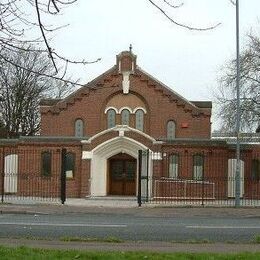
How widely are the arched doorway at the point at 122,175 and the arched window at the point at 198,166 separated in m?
4.39

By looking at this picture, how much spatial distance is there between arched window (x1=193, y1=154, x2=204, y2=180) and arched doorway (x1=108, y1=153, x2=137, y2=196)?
14.4 ft

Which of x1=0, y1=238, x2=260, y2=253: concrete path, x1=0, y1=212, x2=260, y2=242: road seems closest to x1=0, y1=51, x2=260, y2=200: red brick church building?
x1=0, y1=212, x2=260, y2=242: road

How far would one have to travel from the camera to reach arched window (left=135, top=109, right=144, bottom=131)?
45375 millimetres

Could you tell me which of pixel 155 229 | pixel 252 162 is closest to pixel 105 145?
pixel 252 162

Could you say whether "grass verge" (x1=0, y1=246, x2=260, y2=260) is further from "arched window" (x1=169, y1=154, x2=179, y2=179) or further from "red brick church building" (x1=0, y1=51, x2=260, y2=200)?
"arched window" (x1=169, y1=154, x2=179, y2=179)

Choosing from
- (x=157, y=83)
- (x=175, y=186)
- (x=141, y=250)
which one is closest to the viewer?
(x=141, y=250)

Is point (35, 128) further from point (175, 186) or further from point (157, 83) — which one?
point (175, 186)

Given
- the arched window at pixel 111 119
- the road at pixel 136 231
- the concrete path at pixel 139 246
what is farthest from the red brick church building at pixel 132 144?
the concrete path at pixel 139 246

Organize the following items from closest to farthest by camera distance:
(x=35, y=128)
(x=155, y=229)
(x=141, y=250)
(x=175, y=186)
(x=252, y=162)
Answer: (x=141, y=250) < (x=155, y=229) < (x=175, y=186) < (x=252, y=162) < (x=35, y=128)

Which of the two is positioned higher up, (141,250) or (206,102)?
(206,102)

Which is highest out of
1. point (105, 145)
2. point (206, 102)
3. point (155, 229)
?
point (206, 102)

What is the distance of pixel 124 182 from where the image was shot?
43.5m

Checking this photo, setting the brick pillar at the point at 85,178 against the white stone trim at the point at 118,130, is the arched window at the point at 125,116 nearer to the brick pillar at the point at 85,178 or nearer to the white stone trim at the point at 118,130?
the white stone trim at the point at 118,130

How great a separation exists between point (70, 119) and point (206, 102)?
366 inches
